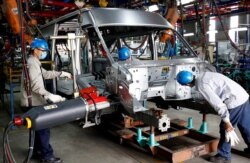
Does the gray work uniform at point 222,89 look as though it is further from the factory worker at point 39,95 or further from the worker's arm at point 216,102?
the factory worker at point 39,95

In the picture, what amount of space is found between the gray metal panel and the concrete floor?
1.91m

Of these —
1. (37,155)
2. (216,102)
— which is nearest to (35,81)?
(37,155)

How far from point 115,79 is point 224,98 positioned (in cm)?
142

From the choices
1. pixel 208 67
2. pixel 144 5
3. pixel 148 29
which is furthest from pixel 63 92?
pixel 144 5

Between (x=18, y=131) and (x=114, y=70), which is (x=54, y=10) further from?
(x=114, y=70)

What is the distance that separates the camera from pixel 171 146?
4156 mm

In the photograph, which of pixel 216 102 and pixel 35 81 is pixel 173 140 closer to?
pixel 216 102

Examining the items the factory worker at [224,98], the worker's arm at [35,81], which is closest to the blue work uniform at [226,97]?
the factory worker at [224,98]

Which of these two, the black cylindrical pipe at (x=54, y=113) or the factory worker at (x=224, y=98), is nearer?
the black cylindrical pipe at (x=54, y=113)

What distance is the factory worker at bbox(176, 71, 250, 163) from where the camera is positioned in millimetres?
3217

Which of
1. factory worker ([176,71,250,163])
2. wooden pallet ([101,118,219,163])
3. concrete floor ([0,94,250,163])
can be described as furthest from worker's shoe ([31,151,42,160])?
factory worker ([176,71,250,163])

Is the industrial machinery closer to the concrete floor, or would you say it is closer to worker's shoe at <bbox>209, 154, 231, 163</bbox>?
worker's shoe at <bbox>209, 154, 231, 163</bbox>

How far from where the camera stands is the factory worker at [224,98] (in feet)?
10.6

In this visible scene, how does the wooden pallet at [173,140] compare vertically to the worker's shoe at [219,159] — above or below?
above
